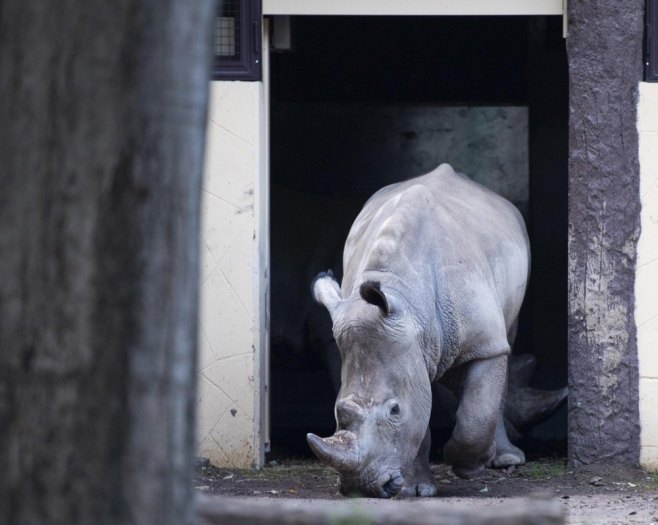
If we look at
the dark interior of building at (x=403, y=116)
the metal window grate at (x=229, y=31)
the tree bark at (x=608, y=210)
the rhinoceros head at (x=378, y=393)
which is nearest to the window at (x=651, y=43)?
the tree bark at (x=608, y=210)

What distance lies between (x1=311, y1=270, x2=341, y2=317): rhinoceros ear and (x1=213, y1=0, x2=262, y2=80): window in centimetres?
141

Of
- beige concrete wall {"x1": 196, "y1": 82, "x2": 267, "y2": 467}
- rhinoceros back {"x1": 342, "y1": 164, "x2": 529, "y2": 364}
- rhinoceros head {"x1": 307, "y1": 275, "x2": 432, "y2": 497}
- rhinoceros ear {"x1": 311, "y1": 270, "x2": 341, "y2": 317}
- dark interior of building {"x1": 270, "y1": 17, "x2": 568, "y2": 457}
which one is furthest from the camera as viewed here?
dark interior of building {"x1": 270, "y1": 17, "x2": 568, "y2": 457}

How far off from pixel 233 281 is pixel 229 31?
144 centimetres

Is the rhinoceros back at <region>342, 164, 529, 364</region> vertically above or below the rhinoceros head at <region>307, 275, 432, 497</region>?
above

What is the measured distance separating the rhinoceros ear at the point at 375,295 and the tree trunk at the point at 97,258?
3.57m

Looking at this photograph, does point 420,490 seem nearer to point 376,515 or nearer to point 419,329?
point 419,329

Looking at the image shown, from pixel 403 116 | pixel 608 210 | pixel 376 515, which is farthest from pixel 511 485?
pixel 403 116

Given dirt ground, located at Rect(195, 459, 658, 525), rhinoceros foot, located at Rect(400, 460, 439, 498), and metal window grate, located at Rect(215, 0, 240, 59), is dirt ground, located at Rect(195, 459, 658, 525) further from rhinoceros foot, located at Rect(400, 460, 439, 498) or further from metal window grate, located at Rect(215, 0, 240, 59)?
metal window grate, located at Rect(215, 0, 240, 59)

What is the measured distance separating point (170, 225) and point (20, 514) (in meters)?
0.69

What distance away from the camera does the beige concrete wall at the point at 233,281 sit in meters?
7.86

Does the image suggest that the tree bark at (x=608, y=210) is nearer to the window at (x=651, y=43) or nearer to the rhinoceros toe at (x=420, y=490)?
the window at (x=651, y=43)

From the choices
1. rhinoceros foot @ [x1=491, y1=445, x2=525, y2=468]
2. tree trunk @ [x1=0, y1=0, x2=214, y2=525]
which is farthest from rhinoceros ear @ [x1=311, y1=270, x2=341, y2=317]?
tree trunk @ [x1=0, y1=0, x2=214, y2=525]

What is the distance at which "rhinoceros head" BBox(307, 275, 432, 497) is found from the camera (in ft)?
21.3

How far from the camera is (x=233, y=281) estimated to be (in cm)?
787
